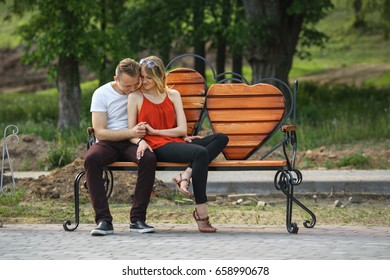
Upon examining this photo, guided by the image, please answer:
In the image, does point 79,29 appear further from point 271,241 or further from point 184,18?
point 271,241

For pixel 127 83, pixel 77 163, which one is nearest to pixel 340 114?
pixel 77 163

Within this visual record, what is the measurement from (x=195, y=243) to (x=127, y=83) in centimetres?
171

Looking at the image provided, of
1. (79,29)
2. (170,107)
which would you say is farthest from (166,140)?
(79,29)

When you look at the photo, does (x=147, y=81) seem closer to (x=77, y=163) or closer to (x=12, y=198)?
A: (x=12, y=198)

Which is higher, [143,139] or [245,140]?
[143,139]

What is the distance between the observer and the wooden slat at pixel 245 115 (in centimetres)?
1088

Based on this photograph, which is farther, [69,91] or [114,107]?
[69,91]

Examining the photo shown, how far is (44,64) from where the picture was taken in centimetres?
2536

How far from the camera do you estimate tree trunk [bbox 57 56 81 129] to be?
25.7 m

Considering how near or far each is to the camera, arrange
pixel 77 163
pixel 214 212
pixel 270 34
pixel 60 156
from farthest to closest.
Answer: pixel 270 34, pixel 60 156, pixel 77 163, pixel 214 212

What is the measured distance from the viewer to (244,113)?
35.9 ft

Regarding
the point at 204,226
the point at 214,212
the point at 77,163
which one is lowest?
the point at 214,212

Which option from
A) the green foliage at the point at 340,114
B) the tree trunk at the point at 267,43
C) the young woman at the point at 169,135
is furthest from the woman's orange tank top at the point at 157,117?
the tree trunk at the point at 267,43

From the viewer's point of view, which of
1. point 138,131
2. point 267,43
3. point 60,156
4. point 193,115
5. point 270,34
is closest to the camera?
point 138,131
